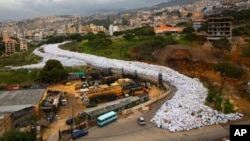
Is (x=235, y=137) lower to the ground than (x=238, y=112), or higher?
higher

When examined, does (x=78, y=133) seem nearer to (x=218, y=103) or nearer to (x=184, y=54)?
(x=218, y=103)

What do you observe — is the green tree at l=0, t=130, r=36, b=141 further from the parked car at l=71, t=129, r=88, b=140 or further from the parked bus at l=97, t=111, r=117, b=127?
the parked bus at l=97, t=111, r=117, b=127

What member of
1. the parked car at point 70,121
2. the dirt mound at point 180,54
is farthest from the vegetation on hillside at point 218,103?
the dirt mound at point 180,54

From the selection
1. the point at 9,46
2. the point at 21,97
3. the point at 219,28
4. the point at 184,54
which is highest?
the point at 219,28

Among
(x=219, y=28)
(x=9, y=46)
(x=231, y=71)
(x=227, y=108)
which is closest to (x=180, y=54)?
(x=219, y=28)

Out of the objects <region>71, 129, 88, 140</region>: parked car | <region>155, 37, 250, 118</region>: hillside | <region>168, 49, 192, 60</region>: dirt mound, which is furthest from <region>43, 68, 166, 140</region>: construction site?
<region>168, 49, 192, 60</region>: dirt mound

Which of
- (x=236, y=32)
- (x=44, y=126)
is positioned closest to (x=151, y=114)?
(x=44, y=126)

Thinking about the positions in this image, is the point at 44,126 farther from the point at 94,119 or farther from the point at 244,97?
the point at 244,97
